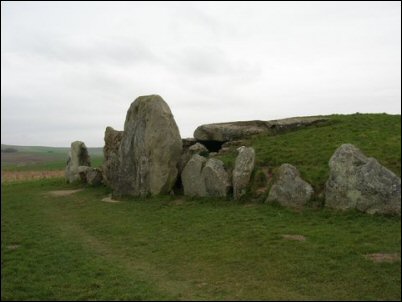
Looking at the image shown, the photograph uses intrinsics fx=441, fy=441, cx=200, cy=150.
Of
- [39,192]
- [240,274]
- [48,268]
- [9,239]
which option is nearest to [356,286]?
[240,274]

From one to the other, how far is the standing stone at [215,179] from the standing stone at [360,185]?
20.5 ft

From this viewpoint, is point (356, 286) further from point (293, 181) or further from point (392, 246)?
point (293, 181)

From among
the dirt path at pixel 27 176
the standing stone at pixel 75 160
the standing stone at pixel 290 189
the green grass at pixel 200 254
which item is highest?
the standing stone at pixel 75 160

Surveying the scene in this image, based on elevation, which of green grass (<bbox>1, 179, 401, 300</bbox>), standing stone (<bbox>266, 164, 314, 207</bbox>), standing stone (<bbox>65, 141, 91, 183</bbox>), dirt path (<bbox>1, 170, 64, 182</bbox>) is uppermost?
standing stone (<bbox>65, 141, 91, 183</bbox>)

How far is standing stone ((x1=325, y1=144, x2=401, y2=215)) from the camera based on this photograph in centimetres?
1883

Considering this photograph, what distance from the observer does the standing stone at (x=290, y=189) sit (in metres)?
21.4

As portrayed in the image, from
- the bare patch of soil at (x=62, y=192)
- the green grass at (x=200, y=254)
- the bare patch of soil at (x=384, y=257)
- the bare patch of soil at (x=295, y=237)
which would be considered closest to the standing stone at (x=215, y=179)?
the green grass at (x=200, y=254)

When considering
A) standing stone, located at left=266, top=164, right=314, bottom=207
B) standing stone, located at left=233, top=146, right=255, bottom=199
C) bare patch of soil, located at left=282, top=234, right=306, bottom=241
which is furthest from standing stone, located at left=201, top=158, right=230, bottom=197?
bare patch of soil, located at left=282, top=234, right=306, bottom=241

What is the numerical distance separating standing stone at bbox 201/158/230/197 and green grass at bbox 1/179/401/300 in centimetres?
112

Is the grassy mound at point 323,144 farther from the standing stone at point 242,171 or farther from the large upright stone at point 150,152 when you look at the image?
the large upright stone at point 150,152

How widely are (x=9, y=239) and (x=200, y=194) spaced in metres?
11.1

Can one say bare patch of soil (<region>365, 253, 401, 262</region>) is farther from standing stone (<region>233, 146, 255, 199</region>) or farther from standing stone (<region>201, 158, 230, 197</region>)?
standing stone (<region>201, 158, 230, 197</region>)

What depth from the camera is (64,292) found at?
11945 millimetres

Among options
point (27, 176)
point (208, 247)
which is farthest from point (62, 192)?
point (27, 176)
